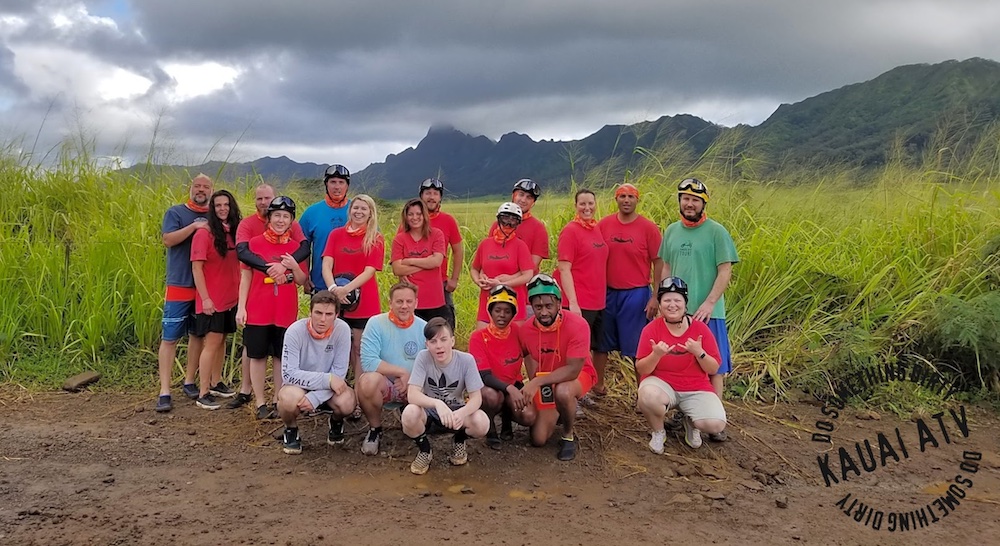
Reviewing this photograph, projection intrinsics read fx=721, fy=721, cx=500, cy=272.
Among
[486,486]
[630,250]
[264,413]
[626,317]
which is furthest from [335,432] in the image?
[630,250]

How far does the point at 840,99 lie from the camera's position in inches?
715

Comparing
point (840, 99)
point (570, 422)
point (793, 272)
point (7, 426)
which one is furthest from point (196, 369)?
point (840, 99)

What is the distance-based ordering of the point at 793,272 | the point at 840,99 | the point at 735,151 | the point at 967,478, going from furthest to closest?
the point at 840,99, the point at 735,151, the point at 793,272, the point at 967,478

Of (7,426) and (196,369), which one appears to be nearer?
(7,426)

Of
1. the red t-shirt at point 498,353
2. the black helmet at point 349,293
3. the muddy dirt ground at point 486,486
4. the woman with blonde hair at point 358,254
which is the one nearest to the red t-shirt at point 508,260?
the red t-shirt at point 498,353

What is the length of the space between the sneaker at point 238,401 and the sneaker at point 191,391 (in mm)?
325

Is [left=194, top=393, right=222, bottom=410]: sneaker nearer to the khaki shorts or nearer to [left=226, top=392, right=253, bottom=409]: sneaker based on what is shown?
[left=226, top=392, right=253, bottom=409]: sneaker

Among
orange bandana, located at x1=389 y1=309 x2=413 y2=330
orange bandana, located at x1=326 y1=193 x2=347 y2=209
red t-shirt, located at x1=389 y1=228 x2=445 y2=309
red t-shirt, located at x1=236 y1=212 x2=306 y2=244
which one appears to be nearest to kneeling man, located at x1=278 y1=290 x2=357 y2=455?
orange bandana, located at x1=389 y1=309 x2=413 y2=330

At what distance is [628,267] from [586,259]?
338mm

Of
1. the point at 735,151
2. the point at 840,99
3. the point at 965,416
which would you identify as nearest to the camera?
the point at 965,416

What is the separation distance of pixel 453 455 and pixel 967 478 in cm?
326

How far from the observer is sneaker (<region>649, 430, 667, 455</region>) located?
15.7 ft

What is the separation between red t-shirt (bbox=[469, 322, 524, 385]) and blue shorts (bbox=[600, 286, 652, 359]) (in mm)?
1052

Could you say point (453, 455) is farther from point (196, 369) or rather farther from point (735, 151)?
point (735, 151)
